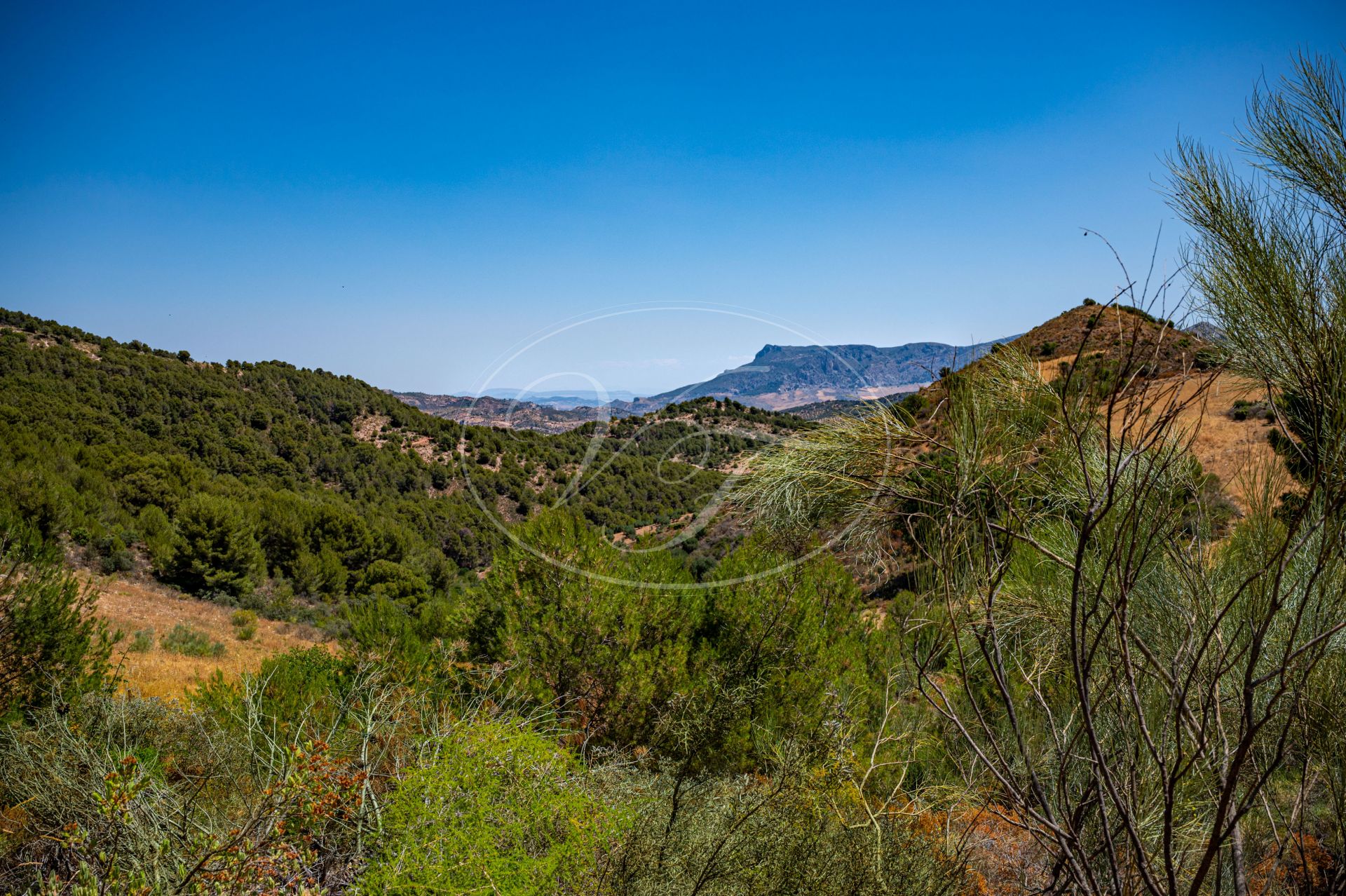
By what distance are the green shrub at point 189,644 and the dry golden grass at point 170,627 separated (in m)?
0.16

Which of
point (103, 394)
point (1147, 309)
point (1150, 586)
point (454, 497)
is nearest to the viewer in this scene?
point (1147, 309)

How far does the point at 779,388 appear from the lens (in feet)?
74.2

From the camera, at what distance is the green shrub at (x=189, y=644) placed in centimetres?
1316

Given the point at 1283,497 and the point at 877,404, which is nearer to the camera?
the point at 1283,497

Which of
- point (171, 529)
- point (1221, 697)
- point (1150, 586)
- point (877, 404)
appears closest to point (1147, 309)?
point (877, 404)

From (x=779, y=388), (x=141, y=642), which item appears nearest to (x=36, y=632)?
(x=141, y=642)

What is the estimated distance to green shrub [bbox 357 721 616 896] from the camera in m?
2.60

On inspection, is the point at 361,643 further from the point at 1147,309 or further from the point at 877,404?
the point at 1147,309

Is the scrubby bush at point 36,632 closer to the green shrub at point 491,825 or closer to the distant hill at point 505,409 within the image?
the green shrub at point 491,825

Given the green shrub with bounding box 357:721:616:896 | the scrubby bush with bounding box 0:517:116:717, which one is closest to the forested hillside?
the scrubby bush with bounding box 0:517:116:717

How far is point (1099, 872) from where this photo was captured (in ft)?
9.43

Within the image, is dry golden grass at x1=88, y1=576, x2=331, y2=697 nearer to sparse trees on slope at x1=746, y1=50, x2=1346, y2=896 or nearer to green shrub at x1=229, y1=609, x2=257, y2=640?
green shrub at x1=229, y1=609, x2=257, y2=640

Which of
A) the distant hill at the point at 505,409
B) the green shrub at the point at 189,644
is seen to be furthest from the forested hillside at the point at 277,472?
the green shrub at the point at 189,644

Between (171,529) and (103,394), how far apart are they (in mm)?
17500
